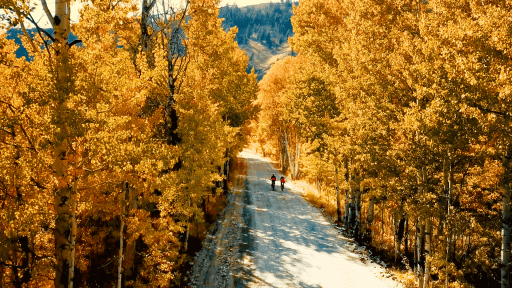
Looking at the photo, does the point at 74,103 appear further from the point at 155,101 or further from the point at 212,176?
the point at 212,176

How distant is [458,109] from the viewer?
9453mm

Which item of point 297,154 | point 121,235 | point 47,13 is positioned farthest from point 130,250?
point 297,154

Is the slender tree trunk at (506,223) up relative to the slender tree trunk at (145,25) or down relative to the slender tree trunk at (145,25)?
down

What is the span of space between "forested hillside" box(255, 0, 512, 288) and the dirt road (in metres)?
2.16

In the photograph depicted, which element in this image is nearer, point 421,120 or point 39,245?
point 421,120

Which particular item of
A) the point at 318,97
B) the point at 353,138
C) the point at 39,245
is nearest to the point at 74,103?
the point at 39,245

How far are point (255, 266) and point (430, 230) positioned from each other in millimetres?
8430

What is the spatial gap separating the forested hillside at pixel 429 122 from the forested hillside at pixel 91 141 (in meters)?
8.12

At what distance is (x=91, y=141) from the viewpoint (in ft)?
22.6

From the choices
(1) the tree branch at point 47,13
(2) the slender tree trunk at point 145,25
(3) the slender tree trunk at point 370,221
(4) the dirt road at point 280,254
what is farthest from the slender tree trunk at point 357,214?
(1) the tree branch at point 47,13

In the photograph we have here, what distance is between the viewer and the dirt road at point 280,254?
14.1m

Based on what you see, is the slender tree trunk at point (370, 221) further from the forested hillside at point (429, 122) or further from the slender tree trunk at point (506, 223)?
the slender tree trunk at point (506, 223)

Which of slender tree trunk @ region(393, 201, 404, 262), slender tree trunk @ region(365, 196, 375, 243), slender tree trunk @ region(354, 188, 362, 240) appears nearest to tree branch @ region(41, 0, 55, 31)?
slender tree trunk @ region(393, 201, 404, 262)

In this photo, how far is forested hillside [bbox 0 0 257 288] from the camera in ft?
21.3
